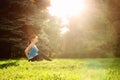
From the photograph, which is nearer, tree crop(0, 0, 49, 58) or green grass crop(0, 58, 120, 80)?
green grass crop(0, 58, 120, 80)

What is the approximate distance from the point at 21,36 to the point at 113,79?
17.8m

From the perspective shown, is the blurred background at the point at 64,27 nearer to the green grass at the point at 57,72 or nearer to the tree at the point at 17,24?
the tree at the point at 17,24

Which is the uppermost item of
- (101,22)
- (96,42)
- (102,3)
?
(102,3)

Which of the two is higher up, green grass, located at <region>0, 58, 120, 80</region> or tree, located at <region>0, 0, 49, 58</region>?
tree, located at <region>0, 0, 49, 58</region>

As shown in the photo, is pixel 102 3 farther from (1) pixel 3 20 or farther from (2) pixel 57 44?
(1) pixel 3 20

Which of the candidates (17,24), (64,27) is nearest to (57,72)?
(17,24)

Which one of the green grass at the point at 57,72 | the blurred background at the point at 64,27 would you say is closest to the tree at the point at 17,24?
the blurred background at the point at 64,27

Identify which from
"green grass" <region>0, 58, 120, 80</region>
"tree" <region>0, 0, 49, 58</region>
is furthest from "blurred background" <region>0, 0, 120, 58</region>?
"green grass" <region>0, 58, 120, 80</region>

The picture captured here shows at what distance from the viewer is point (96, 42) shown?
35.4 m

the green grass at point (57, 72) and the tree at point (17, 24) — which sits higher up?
the tree at point (17, 24)

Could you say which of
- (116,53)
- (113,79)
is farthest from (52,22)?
(113,79)

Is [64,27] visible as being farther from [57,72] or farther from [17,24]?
[57,72]

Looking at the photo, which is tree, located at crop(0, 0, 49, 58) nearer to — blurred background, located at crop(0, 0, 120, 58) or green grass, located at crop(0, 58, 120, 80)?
blurred background, located at crop(0, 0, 120, 58)

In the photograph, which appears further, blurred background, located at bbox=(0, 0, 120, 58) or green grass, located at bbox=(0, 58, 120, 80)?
blurred background, located at bbox=(0, 0, 120, 58)
